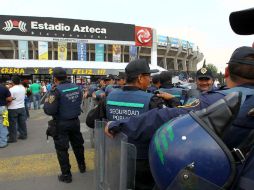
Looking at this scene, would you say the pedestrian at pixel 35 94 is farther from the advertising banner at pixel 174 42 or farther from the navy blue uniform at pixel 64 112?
the advertising banner at pixel 174 42

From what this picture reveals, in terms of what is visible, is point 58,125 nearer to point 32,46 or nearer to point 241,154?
point 241,154

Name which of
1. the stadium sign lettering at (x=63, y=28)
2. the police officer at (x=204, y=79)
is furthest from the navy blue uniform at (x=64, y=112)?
the stadium sign lettering at (x=63, y=28)

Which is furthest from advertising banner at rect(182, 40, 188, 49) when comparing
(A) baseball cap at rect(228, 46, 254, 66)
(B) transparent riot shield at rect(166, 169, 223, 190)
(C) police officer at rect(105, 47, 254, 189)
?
(B) transparent riot shield at rect(166, 169, 223, 190)

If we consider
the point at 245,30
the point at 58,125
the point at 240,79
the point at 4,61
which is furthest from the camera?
the point at 4,61

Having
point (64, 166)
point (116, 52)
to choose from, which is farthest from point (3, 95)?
point (116, 52)

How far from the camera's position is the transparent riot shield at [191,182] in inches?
41.3

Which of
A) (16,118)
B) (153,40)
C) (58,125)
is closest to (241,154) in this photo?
(58,125)

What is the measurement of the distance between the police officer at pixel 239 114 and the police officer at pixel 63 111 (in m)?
3.12

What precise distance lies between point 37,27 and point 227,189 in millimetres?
42382

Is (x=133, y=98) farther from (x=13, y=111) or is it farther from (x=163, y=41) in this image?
(x=163, y=41)

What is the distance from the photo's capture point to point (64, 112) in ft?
17.1

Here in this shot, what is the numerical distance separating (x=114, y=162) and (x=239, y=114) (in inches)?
50.1

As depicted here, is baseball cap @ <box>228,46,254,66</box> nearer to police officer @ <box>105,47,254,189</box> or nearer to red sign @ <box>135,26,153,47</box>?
police officer @ <box>105,47,254,189</box>

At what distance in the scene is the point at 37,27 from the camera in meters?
40.8
